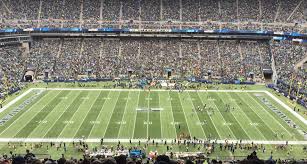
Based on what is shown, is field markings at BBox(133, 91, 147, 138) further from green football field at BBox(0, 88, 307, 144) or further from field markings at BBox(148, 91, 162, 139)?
field markings at BBox(148, 91, 162, 139)

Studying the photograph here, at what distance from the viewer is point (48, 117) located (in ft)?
156

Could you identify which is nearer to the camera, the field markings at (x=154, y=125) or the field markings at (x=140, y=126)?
the field markings at (x=140, y=126)

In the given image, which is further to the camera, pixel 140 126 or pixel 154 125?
pixel 154 125

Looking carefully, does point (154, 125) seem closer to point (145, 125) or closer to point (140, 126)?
point (145, 125)

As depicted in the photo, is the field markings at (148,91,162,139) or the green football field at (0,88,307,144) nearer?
the green football field at (0,88,307,144)

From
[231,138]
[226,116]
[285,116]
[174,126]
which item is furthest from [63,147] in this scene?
[285,116]

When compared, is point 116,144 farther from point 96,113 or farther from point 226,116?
point 226,116

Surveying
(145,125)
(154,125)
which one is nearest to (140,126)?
(145,125)

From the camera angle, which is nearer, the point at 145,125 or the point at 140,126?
the point at 140,126

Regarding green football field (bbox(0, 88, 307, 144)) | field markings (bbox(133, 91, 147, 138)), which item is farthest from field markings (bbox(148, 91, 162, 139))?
field markings (bbox(133, 91, 147, 138))

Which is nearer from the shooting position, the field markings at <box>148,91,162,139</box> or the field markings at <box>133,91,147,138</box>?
the field markings at <box>133,91,147,138</box>

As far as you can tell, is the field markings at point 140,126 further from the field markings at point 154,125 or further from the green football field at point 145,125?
the field markings at point 154,125

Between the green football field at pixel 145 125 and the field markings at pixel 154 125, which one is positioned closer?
the green football field at pixel 145 125

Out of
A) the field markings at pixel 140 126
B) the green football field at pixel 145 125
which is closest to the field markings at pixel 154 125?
the green football field at pixel 145 125
